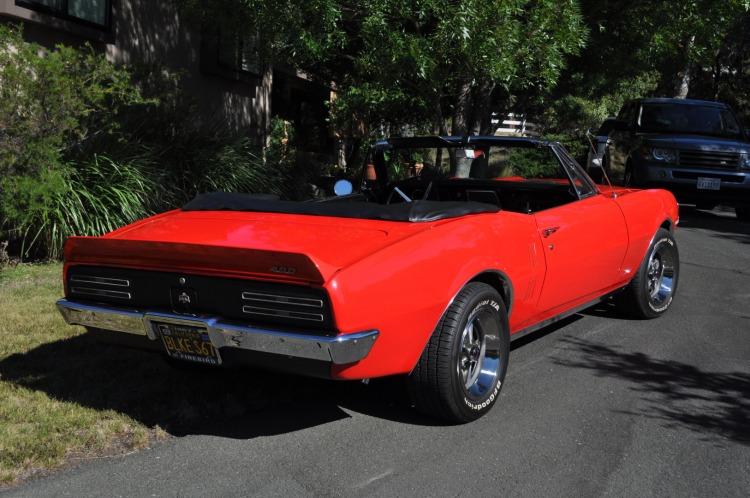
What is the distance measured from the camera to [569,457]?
12.3ft

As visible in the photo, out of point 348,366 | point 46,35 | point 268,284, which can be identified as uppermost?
point 46,35

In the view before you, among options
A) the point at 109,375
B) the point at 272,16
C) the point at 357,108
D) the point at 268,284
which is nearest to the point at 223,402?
the point at 109,375

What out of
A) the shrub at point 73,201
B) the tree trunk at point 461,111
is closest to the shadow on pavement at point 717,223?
the tree trunk at point 461,111

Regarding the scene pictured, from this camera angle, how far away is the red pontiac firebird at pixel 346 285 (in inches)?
138

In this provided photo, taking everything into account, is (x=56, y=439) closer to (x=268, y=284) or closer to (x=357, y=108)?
(x=268, y=284)

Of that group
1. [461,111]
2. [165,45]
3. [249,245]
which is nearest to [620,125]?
[461,111]

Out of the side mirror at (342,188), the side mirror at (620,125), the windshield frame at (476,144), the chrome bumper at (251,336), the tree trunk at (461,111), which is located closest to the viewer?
the chrome bumper at (251,336)

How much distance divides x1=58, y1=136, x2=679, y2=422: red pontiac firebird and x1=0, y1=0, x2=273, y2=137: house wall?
21.2 feet

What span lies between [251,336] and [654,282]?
4.21 m

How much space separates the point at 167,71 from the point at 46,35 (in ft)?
6.54

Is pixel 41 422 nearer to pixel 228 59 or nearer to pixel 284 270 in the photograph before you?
pixel 284 270

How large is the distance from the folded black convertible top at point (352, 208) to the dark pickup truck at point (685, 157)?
370 inches

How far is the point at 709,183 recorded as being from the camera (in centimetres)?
1302

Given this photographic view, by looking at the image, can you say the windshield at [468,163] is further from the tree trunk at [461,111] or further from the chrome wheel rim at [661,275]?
the tree trunk at [461,111]
